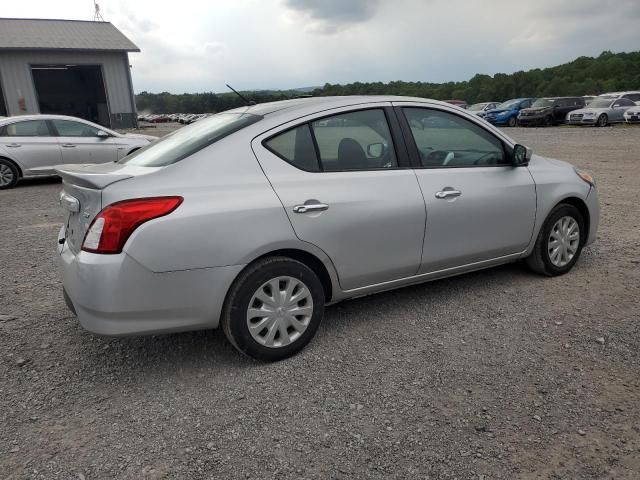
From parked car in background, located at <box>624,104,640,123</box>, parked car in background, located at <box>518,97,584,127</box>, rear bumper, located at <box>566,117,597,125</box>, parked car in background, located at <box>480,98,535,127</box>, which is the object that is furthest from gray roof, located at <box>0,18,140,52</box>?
parked car in background, located at <box>624,104,640,123</box>

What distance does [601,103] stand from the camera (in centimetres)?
2409

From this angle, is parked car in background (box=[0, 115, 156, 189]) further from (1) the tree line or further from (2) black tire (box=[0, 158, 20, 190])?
(1) the tree line

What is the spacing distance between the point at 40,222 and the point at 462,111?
245 inches

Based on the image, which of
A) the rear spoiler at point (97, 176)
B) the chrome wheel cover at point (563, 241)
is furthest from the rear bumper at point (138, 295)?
the chrome wheel cover at point (563, 241)

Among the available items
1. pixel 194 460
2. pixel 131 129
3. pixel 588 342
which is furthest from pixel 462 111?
pixel 131 129

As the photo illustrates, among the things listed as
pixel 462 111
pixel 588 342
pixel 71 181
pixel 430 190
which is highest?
pixel 462 111

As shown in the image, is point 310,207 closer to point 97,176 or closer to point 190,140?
point 190,140

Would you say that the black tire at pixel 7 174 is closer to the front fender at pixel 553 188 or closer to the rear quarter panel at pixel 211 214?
the rear quarter panel at pixel 211 214

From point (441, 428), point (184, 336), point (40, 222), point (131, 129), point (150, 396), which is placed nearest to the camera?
point (441, 428)

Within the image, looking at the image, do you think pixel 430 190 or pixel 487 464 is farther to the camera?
pixel 430 190

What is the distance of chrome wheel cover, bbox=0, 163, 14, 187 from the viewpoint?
33.7 ft

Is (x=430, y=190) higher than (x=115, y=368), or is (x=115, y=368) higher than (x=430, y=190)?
(x=430, y=190)

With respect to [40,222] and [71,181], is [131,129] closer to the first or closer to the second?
[40,222]

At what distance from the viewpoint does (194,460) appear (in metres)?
2.35
